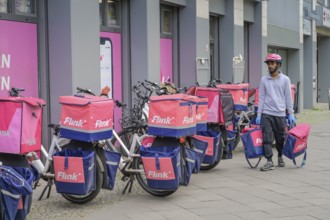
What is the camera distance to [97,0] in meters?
8.62

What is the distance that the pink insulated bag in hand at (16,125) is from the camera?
17.1ft

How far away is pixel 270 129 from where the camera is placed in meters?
8.40

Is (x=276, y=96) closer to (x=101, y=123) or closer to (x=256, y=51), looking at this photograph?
(x=101, y=123)

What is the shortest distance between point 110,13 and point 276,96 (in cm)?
357

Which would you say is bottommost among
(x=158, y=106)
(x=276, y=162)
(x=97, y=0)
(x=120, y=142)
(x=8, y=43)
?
(x=276, y=162)

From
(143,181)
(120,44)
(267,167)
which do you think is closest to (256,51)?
(120,44)

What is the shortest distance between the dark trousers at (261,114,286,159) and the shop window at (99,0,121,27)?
3.39 meters

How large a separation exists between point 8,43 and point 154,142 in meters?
2.67

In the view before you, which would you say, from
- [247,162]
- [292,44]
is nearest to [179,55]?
[247,162]

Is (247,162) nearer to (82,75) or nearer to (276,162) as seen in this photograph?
(276,162)

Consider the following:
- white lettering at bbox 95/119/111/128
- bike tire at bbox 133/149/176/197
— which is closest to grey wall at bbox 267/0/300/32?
bike tire at bbox 133/149/176/197

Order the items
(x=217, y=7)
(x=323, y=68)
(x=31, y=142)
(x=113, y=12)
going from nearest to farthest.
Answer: (x=31, y=142) → (x=113, y=12) → (x=217, y=7) → (x=323, y=68)

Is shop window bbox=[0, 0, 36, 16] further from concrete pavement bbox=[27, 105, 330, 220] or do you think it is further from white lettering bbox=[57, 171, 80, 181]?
white lettering bbox=[57, 171, 80, 181]

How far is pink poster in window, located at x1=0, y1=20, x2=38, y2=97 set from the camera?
748 cm
